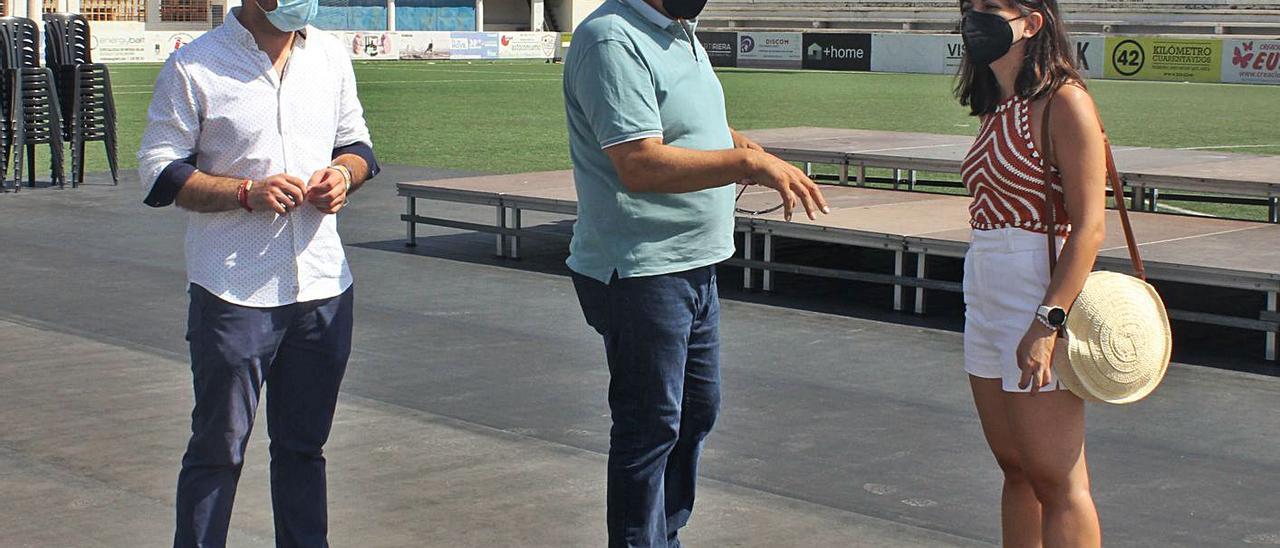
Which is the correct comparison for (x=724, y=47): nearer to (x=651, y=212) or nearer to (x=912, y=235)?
(x=912, y=235)

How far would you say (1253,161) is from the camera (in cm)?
1267

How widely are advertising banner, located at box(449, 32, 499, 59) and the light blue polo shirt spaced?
228 ft

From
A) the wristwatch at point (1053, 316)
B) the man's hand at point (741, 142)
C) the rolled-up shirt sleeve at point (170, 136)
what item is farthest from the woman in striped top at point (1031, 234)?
the rolled-up shirt sleeve at point (170, 136)

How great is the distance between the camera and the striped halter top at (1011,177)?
4.05 m

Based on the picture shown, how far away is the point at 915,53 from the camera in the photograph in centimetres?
5634

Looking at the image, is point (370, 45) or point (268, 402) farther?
point (370, 45)

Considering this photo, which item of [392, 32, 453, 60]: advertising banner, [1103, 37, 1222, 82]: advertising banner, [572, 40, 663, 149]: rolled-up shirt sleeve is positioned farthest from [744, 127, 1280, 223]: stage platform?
[392, 32, 453, 60]: advertising banner

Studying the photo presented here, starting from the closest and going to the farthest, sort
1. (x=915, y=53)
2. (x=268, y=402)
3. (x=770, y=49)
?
(x=268, y=402) < (x=915, y=53) < (x=770, y=49)

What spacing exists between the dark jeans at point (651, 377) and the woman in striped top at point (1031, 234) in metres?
0.71

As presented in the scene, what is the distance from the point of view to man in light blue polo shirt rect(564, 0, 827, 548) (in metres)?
4.08

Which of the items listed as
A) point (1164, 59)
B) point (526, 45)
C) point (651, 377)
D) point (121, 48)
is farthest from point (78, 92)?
point (526, 45)

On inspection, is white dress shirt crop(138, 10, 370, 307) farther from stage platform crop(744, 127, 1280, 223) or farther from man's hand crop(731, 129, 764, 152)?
stage platform crop(744, 127, 1280, 223)

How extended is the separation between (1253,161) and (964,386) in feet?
18.7

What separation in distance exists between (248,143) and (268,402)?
28.9 inches
